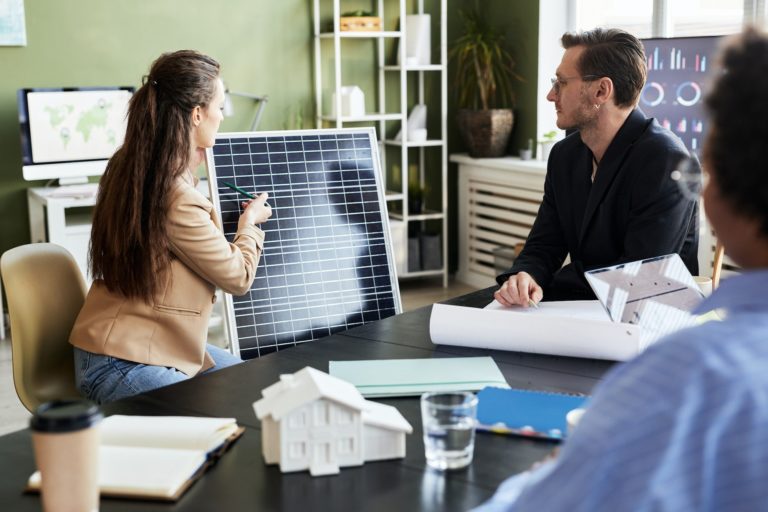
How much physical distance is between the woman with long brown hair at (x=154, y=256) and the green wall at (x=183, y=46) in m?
2.62

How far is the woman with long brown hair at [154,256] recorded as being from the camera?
6.64 feet

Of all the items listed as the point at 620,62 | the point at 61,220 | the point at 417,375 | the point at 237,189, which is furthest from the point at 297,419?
the point at 61,220

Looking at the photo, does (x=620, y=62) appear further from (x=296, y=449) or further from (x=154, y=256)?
(x=296, y=449)

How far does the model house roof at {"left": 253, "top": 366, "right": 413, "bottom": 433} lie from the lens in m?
1.20

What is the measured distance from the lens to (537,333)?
5.73 ft

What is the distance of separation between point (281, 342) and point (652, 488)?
1.91 meters

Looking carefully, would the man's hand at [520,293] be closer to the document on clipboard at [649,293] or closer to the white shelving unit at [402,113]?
the document on clipboard at [649,293]

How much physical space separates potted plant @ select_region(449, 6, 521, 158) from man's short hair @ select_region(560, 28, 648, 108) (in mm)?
2625

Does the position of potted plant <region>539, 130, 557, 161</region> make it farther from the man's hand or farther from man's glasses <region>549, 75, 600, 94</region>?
the man's hand

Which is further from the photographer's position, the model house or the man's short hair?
the man's short hair

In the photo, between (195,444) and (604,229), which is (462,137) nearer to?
(604,229)

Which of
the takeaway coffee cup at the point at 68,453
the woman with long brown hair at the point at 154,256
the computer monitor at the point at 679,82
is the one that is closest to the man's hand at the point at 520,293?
the woman with long brown hair at the point at 154,256

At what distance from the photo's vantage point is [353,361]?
170 centimetres

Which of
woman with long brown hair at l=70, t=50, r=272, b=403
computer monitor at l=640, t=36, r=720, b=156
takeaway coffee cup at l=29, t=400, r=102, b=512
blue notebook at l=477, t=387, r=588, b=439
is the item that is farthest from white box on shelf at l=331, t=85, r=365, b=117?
takeaway coffee cup at l=29, t=400, r=102, b=512
